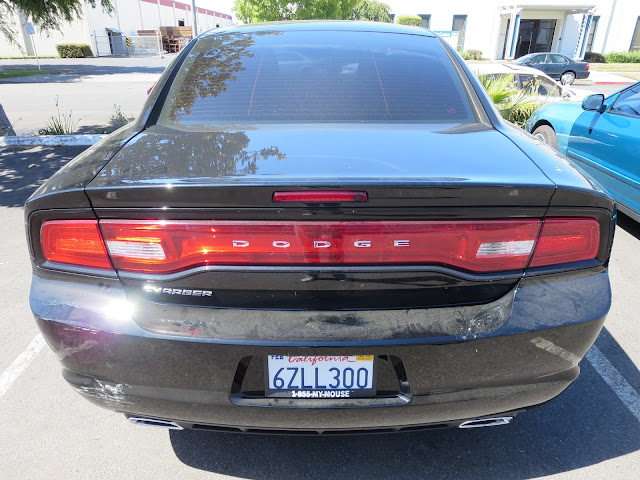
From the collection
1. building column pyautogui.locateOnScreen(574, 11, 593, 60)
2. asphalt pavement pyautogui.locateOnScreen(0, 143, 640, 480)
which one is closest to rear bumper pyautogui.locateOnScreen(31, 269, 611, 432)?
asphalt pavement pyautogui.locateOnScreen(0, 143, 640, 480)

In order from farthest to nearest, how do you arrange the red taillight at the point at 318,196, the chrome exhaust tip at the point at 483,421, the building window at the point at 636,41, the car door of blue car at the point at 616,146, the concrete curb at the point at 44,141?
1. the building window at the point at 636,41
2. the concrete curb at the point at 44,141
3. the car door of blue car at the point at 616,146
4. the chrome exhaust tip at the point at 483,421
5. the red taillight at the point at 318,196

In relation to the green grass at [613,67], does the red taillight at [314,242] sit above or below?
above

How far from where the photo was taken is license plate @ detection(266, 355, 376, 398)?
5.04 feet

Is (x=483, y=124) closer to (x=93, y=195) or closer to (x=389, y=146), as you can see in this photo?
(x=389, y=146)

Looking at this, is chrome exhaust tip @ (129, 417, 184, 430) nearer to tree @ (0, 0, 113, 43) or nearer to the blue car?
the blue car

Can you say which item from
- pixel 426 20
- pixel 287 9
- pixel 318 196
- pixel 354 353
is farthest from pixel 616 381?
pixel 426 20

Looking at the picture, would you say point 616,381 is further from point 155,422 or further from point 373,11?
point 373,11

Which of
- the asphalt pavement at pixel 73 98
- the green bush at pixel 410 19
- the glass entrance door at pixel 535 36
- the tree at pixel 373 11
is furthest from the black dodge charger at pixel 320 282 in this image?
the glass entrance door at pixel 535 36

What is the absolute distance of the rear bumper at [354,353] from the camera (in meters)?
1.52

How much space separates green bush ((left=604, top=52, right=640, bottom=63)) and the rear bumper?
40.4 m

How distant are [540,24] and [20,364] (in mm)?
44233

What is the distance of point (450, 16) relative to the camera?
3744cm

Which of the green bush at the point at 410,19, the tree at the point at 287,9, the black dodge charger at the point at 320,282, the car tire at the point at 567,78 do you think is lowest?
the car tire at the point at 567,78

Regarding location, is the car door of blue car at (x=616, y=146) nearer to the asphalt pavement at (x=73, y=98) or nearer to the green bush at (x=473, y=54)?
the asphalt pavement at (x=73, y=98)
